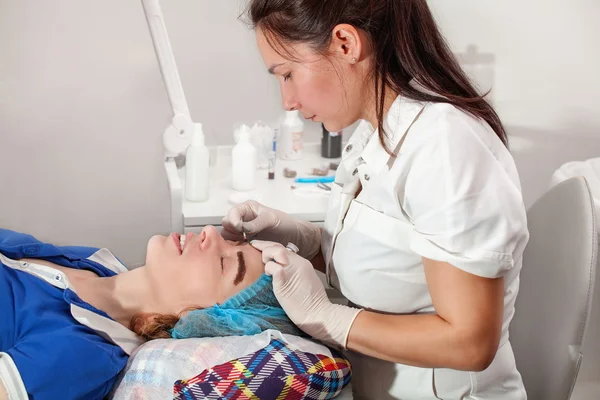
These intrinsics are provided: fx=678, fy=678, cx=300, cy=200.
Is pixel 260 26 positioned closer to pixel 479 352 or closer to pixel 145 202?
pixel 479 352

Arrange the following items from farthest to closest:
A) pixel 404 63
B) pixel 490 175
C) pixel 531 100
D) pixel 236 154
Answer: pixel 531 100 → pixel 236 154 → pixel 404 63 → pixel 490 175

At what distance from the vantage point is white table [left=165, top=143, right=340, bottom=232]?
1.80m

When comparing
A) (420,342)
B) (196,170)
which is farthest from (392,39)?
(196,170)

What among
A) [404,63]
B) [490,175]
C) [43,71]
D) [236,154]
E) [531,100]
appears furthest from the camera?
[531,100]

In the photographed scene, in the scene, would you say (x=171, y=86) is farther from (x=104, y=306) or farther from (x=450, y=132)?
(x=450, y=132)

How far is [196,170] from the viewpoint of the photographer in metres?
1.87

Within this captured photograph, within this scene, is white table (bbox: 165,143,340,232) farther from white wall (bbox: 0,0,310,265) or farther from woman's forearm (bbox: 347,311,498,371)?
woman's forearm (bbox: 347,311,498,371)

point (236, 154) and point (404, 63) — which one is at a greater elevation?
point (404, 63)

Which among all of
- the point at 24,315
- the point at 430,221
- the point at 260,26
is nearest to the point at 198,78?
the point at 260,26

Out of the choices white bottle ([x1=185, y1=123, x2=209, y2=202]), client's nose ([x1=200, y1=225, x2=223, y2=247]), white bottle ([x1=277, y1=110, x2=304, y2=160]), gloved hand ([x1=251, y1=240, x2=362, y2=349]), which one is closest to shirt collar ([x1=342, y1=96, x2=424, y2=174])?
gloved hand ([x1=251, y1=240, x2=362, y2=349])

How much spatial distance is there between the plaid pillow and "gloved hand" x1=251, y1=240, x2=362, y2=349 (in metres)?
0.05

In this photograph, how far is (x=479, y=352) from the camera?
109 centimetres

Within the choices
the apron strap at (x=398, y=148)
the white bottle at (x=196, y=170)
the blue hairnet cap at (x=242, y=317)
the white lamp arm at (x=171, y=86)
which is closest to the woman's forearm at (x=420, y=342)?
the blue hairnet cap at (x=242, y=317)

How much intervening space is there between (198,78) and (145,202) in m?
0.50
